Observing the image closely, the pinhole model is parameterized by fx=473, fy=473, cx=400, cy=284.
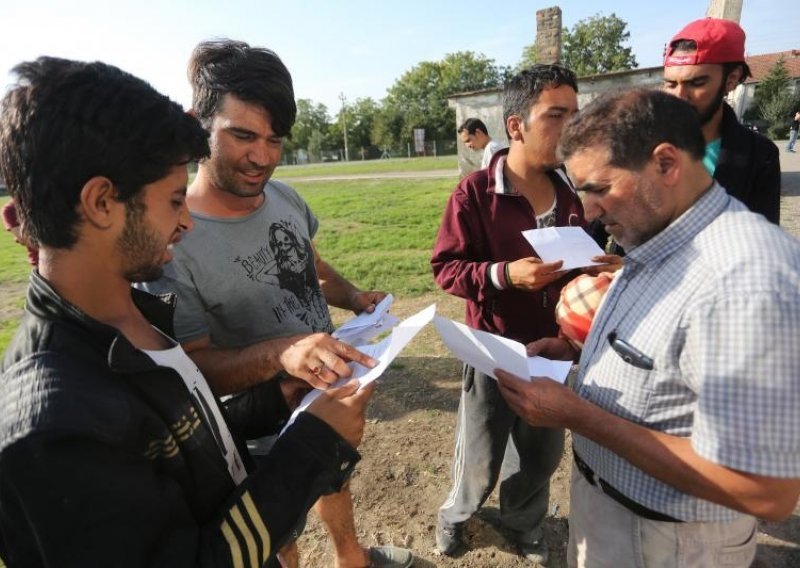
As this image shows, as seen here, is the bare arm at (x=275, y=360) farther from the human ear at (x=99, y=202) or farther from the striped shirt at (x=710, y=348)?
the striped shirt at (x=710, y=348)

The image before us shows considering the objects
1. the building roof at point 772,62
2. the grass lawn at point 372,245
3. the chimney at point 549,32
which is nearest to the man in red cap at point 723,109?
the grass lawn at point 372,245

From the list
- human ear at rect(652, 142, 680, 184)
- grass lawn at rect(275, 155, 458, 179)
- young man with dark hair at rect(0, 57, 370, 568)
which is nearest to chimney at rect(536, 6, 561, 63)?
human ear at rect(652, 142, 680, 184)

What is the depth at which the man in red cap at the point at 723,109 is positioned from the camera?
2.36 m

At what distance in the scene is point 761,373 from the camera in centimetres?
104

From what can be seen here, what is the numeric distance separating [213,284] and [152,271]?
63 centimetres

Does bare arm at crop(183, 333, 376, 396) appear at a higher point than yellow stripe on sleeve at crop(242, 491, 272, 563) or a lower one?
higher

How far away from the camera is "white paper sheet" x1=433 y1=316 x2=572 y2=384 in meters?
1.56

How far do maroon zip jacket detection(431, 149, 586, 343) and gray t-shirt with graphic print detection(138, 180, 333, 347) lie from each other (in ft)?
2.35

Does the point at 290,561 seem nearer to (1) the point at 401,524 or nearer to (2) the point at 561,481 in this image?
(1) the point at 401,524

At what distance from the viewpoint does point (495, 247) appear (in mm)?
2400

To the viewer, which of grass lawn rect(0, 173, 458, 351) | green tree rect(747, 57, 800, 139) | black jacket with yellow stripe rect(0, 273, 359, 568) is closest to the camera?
black jacket with yellow stripe rect(0, 273, 359, 568)

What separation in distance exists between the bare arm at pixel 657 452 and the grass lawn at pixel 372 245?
16.2 feet

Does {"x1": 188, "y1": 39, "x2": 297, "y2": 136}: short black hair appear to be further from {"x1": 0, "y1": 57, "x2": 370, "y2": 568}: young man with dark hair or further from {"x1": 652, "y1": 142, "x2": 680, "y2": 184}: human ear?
{"x1": 652, "y1": 142, "x2": 680, "y2": 184}: human ear

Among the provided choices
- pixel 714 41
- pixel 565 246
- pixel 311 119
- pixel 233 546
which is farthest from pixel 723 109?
pixel 311 119
